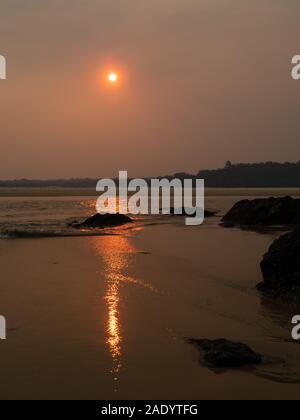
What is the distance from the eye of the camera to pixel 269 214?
82.3ft

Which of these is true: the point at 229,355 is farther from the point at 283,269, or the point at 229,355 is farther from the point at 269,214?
the point at 269,214

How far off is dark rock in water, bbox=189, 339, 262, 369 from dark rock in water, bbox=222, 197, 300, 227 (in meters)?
18.9

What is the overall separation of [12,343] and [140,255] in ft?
26.7

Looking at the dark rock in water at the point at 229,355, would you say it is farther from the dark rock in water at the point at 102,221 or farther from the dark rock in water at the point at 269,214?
the dark rock in water at the point at 102,221

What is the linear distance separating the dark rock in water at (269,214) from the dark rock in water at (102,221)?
5576 mm

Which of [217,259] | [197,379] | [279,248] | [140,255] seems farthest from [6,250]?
[197,379]

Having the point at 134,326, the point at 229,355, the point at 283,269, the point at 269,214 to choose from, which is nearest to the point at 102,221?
the point at 269,214

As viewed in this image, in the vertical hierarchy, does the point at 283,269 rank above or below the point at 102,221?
above

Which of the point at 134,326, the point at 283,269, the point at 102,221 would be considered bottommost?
the point at 134,326

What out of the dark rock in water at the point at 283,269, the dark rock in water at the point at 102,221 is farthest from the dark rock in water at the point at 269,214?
the dark rock in water at the point at 283,269

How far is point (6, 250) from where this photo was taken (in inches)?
605

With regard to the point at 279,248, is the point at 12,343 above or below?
below

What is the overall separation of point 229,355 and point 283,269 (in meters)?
4.00
